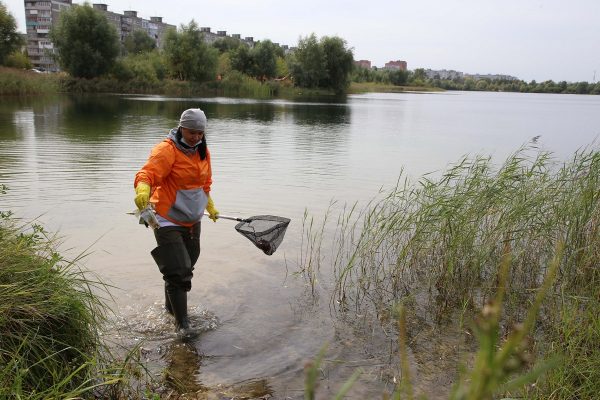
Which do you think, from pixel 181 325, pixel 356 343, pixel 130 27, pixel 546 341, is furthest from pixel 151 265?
pixel 130 27

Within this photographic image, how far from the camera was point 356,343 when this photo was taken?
16.4 feet

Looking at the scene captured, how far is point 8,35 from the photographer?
1928 inches

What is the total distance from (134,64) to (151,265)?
53.5 metres

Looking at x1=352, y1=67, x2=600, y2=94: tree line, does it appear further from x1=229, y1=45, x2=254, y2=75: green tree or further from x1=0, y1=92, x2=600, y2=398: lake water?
x1=0, y1=92, x2=600, y2=398: lake water

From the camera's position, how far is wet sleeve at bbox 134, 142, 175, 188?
4.36 meters

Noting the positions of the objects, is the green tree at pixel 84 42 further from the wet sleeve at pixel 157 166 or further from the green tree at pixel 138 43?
the green tree at pixel 138 43

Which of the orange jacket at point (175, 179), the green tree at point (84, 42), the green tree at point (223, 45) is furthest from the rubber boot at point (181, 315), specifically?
the green tree at point (223, 45)

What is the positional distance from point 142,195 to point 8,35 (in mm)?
54513

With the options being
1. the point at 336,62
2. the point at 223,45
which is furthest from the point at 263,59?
the point at 223,45

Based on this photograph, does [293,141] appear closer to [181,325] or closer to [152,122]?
[152,122]

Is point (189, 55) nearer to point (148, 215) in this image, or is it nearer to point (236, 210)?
point (236, 210)

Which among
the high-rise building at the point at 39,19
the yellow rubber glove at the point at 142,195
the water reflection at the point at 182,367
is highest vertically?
the high-rise building at the point at 39,19

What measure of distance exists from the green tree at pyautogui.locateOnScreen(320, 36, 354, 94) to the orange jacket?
69.0 metres

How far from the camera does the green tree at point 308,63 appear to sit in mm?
70812
